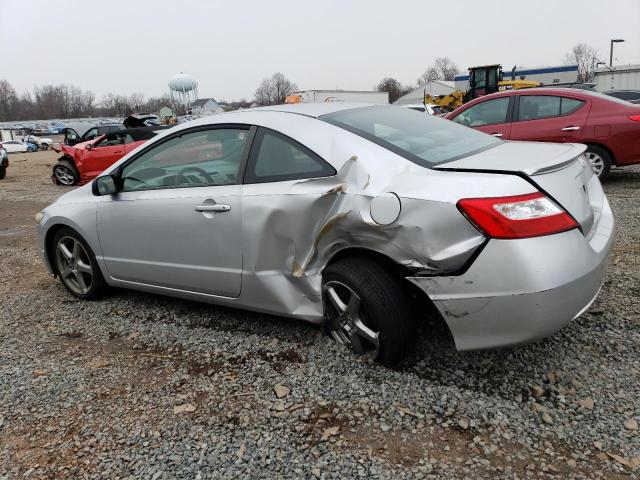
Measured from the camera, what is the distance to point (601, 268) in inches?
99.9

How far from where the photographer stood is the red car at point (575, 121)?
701 centimetres

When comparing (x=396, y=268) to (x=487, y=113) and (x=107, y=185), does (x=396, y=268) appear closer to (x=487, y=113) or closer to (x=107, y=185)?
(x=107, y=185)


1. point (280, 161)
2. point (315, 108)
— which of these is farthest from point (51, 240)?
point (315, 108)

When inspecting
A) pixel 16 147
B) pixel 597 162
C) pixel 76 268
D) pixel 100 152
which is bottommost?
pixel 16 147

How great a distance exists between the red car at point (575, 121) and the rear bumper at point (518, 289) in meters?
5.46

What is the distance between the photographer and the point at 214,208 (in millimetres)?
3152

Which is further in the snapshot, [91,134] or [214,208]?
[91,134]

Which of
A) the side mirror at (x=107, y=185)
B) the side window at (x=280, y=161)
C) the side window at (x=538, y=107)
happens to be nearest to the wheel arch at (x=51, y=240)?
the side mirror at (x=107, y=185)

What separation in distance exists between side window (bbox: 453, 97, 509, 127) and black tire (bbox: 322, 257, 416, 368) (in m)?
6.01

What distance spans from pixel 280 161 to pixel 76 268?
7.50 ft

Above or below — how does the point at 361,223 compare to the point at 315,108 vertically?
below

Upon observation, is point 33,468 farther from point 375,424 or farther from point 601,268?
point 601,268

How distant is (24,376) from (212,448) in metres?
1.52

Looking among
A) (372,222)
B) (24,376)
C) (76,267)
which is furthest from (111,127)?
(372,222)
